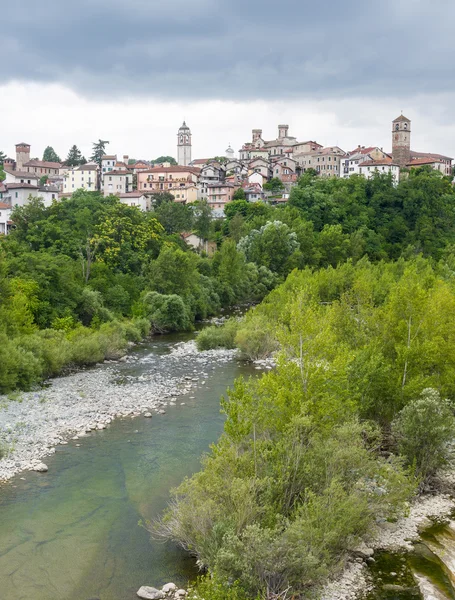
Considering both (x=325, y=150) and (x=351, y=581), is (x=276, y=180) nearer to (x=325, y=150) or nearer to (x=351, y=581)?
(x=325, y=150)

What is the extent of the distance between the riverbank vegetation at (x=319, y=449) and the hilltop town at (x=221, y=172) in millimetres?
67951

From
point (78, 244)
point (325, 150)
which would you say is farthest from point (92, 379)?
point (325, 150)

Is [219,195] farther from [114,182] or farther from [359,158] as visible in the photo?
[359,158]

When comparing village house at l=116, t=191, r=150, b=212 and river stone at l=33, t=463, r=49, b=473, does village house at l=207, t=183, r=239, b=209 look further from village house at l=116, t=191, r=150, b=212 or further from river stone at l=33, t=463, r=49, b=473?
river stone at l=33, t=463, r=49, b=473

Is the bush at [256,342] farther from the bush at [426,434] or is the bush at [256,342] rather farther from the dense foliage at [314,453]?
the bush at [426,434]

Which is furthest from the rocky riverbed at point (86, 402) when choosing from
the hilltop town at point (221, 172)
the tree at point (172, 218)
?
the hilltop town at point (221, 172)

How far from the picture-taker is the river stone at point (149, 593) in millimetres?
12969

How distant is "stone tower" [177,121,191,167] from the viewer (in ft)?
441

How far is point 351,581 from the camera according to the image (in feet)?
44.4

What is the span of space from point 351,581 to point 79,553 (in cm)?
657

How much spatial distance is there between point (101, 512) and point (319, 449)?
6568mm

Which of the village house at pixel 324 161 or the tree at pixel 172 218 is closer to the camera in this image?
the tree at pixel 172 218

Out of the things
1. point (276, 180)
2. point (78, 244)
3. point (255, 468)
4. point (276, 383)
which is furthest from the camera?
point (276, 180)

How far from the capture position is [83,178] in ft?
324
